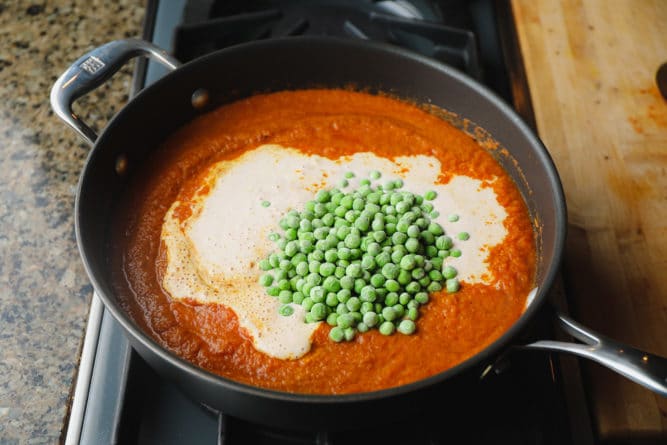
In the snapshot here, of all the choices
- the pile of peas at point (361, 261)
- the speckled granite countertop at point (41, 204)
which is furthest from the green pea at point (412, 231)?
the speckled granite countertop at point (41, 204)

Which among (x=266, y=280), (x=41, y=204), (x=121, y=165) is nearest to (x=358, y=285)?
(x=266, y=280)

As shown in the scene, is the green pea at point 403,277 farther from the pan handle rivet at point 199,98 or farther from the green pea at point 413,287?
the pan handle rivet at point 199,98

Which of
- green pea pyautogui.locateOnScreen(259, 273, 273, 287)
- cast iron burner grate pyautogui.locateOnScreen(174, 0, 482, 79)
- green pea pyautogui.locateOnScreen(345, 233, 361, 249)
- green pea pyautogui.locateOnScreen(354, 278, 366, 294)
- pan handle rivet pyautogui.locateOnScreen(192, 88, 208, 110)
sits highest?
cast iron burner grate pyautogui.locateOnScreen(174, 0, 482, 79)

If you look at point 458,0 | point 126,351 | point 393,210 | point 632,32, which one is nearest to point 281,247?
point 393,210

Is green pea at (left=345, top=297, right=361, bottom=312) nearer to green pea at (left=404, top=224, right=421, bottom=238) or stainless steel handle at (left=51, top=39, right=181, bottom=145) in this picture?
green pea at (left=404, top=224, right=421, bottom=238)

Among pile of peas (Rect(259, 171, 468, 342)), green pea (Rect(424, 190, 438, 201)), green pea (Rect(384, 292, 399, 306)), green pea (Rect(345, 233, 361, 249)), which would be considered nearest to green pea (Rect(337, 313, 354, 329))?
pile of peas (Rect(259, 171, 468, 342))

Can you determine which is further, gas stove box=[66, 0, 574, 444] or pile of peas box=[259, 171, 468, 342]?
pile of peas box=[259, 171, 468, 342]

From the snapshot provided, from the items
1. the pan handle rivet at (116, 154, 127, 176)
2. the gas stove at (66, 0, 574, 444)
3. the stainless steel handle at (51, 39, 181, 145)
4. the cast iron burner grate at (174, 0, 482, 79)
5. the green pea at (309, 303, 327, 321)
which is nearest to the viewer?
the gas stove at (66, 0, 574, 444)

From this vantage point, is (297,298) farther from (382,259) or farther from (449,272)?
(449,272)
